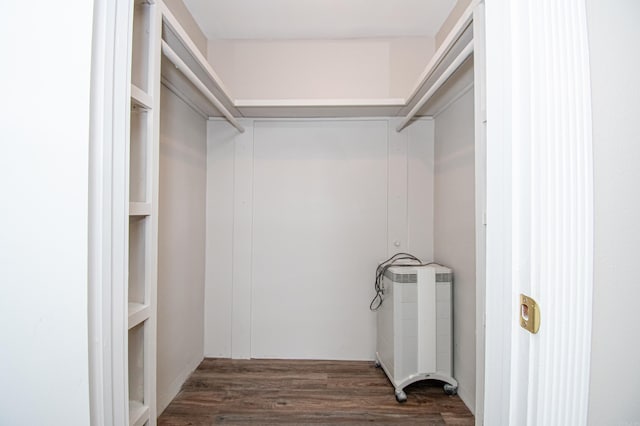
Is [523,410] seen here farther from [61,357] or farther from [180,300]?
[180,300]

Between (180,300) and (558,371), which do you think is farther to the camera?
(180,300)

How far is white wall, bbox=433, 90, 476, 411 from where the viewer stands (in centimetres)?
179

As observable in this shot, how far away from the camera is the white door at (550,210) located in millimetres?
506

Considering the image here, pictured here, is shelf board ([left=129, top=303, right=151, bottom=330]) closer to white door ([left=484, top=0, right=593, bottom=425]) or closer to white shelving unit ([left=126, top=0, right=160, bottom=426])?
white shelving unit ([left=126, top=0, right=160, bottom=426])

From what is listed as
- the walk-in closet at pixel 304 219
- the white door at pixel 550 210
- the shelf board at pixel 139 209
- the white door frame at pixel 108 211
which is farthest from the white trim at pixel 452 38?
the shelf board at pixel 139 209

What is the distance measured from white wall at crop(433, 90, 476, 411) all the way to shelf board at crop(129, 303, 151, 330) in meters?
1.81

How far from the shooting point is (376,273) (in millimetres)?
2395

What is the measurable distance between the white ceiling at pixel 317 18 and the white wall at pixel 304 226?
698 mm

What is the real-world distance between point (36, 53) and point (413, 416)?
7.76ft

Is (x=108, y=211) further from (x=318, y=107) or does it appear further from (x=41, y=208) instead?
(x=318, y=107)

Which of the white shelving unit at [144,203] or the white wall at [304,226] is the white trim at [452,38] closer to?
the white wall at [304,226]

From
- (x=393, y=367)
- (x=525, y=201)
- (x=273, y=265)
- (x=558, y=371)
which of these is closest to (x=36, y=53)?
(x=525, y=201)

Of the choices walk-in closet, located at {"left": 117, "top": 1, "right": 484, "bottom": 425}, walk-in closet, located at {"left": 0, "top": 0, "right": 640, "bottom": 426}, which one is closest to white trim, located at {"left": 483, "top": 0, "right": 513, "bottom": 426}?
walk-in closet, located at {"left": 0, "top": 0, "right": 640, "bottom": 426}

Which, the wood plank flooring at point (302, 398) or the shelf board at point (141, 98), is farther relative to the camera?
the wood plank flooring at point (302, 398)
